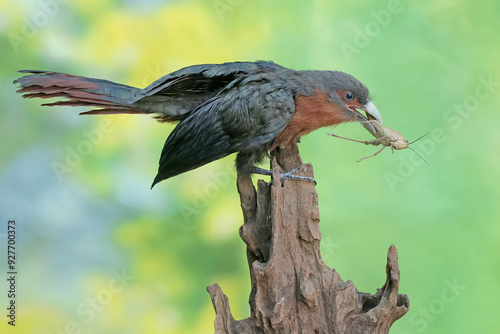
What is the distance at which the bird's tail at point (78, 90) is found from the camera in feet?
10.9

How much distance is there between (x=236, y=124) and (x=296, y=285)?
87cm

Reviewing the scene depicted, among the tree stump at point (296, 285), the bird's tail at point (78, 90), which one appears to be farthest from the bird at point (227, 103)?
the tree stump at point (296, 285)

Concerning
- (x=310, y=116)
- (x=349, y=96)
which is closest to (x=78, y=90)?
(x=310, y=116)

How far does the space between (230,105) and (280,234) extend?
716mm

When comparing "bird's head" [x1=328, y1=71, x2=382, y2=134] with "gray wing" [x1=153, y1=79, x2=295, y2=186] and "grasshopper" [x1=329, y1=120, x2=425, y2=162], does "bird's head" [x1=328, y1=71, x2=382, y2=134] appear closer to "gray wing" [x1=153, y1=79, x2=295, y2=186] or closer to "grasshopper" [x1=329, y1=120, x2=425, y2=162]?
"grasshopper" [x1=329, y1=120, x2=425, y2=162]

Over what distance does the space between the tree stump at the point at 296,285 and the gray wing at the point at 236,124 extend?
0.71ft

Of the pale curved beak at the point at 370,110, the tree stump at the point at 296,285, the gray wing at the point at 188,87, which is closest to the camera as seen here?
the tree stump at the point at 296,285

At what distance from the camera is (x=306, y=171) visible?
3416 millimetres

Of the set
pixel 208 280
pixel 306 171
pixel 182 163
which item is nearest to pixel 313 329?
pixel 306 171

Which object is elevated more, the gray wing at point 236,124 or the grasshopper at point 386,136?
the gray wing at point 236,124

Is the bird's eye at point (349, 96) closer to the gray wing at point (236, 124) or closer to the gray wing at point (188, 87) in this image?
the gray wing at point (236, 124)

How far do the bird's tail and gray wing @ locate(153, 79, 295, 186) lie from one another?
0.38 meters

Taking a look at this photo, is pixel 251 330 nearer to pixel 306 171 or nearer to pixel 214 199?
pixel 306 171

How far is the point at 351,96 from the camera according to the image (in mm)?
3555
